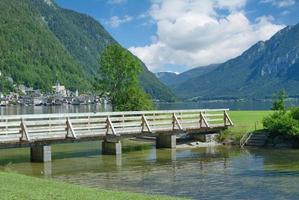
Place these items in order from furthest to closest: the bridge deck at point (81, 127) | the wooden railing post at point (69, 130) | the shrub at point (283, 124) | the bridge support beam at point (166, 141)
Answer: the bridge support beam at point (166, 141)
the shrub at point (283, 124)
the wooden railing post at point (69, 130)
the bridge deck at point (81, 127)

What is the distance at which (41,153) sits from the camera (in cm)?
3584

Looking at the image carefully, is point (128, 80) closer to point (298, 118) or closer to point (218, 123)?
point (218, 123)

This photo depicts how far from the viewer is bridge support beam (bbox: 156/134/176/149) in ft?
151

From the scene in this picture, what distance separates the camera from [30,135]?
35.3m

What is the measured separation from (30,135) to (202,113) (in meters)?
19.9

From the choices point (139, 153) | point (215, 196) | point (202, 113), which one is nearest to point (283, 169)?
point (215, 196)

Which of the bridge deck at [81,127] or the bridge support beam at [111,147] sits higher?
the bridge deck at [81,127]

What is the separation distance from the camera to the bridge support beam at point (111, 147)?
4081cm

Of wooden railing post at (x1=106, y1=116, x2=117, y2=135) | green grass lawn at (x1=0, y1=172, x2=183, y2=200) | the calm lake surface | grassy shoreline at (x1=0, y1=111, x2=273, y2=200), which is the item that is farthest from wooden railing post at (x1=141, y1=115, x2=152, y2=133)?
green grass lawn at (x1=0, y1=172, x2=183, y2=200)

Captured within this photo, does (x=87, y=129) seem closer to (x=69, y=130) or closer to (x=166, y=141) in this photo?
(x=69, y=130)

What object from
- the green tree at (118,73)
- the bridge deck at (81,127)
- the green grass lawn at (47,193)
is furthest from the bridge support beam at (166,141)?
the green grass lawn at (47,193)

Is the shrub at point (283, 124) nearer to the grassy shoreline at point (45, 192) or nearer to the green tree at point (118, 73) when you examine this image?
the green tree at point (118, 73)

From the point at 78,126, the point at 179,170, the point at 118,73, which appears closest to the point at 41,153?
the point at 78,126

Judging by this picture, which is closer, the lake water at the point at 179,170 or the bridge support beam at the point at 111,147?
the lake water at the point at 179,170
